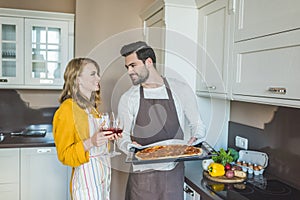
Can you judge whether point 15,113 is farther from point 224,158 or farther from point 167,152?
point 224,158

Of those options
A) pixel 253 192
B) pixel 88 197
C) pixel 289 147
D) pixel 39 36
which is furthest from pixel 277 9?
pixel 39 36

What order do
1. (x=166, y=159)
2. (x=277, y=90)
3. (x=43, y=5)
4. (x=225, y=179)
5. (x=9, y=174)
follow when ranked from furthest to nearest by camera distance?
1. (x=43, y=5)
2. (x=9, y=174)
3. (x=225, y=179)
4. (x=166, y=159)
5. (x=277, y=90)

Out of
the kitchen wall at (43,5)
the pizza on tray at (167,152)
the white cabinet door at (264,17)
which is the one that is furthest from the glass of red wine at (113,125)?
the kitchen wall at (43,5)

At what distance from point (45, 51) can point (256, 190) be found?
202cm

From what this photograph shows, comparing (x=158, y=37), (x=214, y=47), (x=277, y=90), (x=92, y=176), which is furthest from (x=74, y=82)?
(x=277, y=90)

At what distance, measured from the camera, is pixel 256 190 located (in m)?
1.35

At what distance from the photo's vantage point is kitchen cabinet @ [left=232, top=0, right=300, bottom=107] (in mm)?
1094

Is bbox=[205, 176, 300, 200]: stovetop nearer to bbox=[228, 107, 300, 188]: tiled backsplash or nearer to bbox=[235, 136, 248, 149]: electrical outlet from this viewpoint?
bbox=[228, 107, 300, 188]: tiled backsplash

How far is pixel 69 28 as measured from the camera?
2459mm

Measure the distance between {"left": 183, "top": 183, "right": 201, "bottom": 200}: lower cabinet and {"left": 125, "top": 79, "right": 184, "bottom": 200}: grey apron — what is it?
40mm

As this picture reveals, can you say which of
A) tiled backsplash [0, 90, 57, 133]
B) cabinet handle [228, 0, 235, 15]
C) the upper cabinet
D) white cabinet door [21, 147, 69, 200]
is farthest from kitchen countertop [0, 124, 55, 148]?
cabinet handle [228, 0, 235, 15]

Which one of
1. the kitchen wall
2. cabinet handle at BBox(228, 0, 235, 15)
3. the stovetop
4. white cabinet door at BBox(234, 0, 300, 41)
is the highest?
the kitchen wall

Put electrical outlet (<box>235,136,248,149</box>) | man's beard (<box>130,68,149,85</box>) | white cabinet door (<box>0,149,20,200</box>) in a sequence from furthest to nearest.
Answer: white cabinet door (<box>0,149,20,200</box>) < electrical outlet (<box>235,136,248,149</box>) < man's beard (<box>130,68,149,85</box>)

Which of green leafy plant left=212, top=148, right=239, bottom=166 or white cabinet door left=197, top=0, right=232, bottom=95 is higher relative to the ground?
white cabinet door left=197, top=0, right=232, bottom=95
